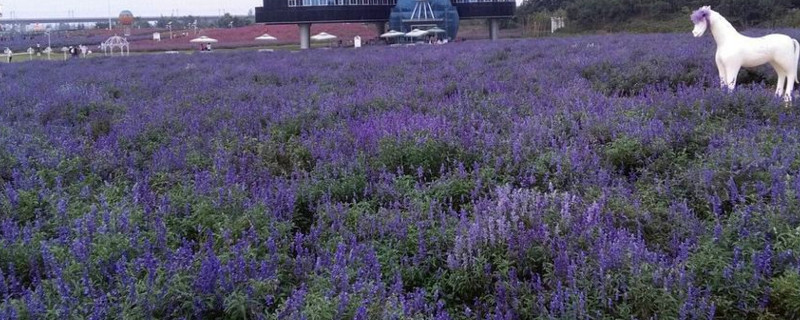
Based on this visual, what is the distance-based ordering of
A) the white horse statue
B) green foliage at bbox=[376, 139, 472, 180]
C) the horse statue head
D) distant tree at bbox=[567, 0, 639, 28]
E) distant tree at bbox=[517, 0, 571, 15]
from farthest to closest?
distant tree at bbox=[517, 0, 571, 15]
distant tree at bbox=[567, 0, 639, 28]
the horse statue head
the white horse statue
green foliage at bbox=[376, 139, 472, 180]

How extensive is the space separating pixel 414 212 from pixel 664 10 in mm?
61659

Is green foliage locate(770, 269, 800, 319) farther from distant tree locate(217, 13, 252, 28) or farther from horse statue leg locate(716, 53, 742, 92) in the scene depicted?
distant tree locate(217, 13, 252, 28)

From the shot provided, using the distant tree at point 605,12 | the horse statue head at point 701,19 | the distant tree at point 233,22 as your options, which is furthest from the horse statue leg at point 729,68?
the distant tree at point 233,22

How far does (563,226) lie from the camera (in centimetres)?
400

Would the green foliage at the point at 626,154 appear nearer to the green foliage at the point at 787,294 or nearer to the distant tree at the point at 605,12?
the green foliage at the point at 787,294

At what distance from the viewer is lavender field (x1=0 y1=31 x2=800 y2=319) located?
321 centimetres

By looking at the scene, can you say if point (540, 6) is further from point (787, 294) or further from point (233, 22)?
point (787, 294)

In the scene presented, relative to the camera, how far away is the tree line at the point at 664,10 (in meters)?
47.6

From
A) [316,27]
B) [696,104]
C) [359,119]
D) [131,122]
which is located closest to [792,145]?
[696,104]

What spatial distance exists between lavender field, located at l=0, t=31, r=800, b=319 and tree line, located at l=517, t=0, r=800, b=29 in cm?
4433

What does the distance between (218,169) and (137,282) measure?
A: 7.84 ft

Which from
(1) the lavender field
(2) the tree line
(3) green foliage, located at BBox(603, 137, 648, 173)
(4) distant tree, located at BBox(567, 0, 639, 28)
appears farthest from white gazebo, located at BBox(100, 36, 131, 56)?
(3) green foliage, located at BBox(603, 137, 648, 173)

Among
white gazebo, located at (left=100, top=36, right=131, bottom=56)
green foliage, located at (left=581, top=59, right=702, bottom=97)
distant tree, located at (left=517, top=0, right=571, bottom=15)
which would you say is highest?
distant tree, located at (left=517, top=0, right=571, bottom=15)

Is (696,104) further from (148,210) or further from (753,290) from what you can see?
(148,210)
